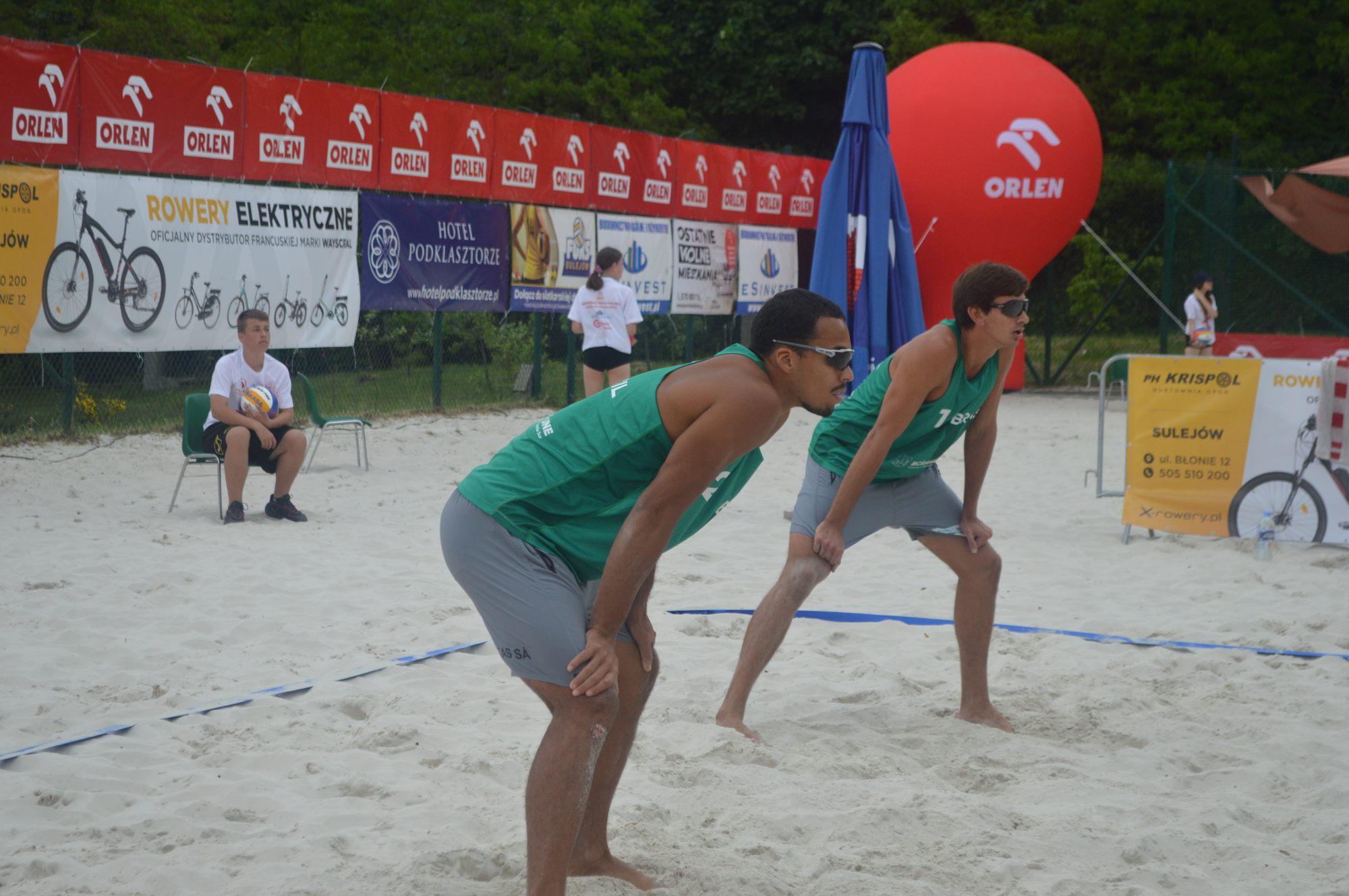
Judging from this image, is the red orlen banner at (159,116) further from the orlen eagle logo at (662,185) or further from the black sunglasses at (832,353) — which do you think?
the black sunglasses at (832,353)

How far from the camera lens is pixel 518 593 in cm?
261

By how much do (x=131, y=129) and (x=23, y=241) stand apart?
129 cm

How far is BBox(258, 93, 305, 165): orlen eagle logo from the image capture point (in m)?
10.5

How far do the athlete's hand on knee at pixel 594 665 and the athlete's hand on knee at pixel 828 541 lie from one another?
1.56 metres

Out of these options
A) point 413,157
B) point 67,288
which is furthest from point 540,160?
point 67,288

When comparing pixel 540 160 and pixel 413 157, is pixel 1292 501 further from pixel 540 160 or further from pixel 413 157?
pixel 540 160

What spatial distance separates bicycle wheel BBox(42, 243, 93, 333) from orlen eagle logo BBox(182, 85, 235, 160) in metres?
1.31

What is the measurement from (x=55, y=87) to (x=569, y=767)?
8.39m

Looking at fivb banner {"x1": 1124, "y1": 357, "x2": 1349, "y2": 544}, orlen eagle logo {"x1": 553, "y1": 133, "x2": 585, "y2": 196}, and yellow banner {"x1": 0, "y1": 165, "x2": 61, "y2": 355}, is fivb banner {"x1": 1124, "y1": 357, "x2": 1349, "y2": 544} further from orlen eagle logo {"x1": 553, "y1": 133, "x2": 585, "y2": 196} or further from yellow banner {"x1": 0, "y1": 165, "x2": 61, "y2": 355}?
yellow banner {"x1": 0, "y1": 165, "x2": 61, "y2": 355}

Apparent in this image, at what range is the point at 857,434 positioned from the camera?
167 inches

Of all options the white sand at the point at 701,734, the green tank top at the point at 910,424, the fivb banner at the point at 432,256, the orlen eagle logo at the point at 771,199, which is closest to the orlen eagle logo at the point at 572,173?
the fivb banner at the point at 432,256

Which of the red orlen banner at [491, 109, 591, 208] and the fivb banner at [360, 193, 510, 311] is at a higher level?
the red orlen banner at [491, 109, 591, 208]

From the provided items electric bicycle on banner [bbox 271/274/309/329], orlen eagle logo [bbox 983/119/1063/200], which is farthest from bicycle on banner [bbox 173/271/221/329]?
orlen eagle logo [bbox 983/119/1063/200]

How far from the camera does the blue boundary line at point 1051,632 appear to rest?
502 centimetres
